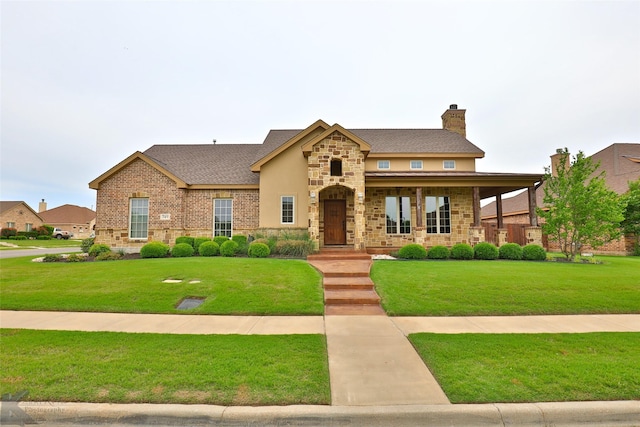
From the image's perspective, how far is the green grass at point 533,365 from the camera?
3.58 metres

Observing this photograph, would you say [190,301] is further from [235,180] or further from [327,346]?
[235,180]

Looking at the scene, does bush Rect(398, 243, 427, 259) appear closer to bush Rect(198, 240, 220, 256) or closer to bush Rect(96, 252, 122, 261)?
bush Rect(198, 240, 220, 256)

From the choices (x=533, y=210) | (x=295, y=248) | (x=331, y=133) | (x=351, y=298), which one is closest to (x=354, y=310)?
(x=351, y=298)

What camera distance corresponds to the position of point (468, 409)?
3320 millimetres

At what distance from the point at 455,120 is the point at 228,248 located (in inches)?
690

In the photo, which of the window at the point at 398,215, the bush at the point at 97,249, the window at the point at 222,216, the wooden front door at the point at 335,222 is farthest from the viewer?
the window at the point at 398,215

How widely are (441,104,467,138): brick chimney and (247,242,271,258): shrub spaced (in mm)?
15877

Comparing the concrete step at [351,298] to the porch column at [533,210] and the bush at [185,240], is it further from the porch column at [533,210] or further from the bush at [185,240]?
the porch column at [533,210]

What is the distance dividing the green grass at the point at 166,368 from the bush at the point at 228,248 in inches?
330

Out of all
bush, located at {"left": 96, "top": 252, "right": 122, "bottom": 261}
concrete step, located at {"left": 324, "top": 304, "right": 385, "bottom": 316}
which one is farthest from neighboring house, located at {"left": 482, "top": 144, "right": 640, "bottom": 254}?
bush, located at {"left": 96, "top": 252, "right": 122, "bottom": 261}

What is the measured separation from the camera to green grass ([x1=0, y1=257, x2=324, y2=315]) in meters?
7.27

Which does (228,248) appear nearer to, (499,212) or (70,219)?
(499,212)

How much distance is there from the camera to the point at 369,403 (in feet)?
11.4

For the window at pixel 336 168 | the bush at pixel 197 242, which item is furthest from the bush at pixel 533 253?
the bush at pixel 197 242
